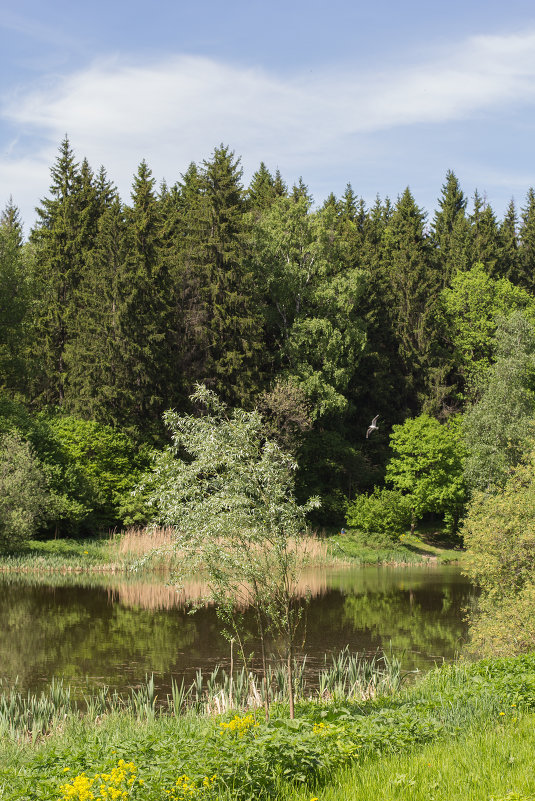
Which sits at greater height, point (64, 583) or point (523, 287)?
point (523, 287)

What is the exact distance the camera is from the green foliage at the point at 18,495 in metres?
29.8

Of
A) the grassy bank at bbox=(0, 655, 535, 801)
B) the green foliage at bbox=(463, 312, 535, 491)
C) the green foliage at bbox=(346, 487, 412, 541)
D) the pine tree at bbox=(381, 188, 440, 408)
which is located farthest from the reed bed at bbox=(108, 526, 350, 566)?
the grassy bank at bbox=(0, 655, 535, 801)

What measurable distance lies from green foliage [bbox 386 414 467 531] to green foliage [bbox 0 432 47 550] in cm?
2298

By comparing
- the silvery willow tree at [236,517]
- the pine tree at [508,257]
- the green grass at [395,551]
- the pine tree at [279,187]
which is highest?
the pine tree at [279,187]

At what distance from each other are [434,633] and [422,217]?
157ft

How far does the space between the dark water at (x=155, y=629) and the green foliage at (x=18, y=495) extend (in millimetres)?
3515

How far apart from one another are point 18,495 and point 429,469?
2602 centimetres

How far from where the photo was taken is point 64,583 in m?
26.6

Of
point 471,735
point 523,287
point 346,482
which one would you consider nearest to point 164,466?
point 471,735

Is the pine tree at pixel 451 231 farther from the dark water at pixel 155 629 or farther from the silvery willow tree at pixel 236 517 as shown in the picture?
the silvery willow tree at pixel 236 517

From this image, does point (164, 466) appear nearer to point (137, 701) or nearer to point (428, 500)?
point (137, 701)

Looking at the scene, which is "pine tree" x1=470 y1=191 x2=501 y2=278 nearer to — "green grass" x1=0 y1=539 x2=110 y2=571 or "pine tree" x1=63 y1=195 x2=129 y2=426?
"pine tree" x1=63 y1=195 x2=129 y2=426

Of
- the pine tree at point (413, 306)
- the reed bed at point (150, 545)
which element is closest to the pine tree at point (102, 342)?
the reed bed at point (150, 545)

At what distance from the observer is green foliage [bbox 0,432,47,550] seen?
1172 inches
